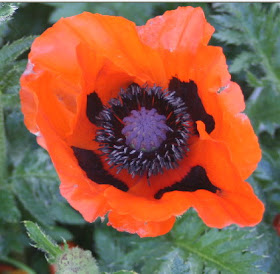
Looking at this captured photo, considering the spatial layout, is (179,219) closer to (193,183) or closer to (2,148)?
(193,183)

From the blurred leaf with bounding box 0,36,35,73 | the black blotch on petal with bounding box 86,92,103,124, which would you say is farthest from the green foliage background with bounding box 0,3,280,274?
the black blotch on petal with bounding box 86,92,103,124

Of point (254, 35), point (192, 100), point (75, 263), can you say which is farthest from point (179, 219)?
point (254, 35)

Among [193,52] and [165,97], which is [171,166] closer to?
[165,97]

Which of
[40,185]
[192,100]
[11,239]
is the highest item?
[192,100]

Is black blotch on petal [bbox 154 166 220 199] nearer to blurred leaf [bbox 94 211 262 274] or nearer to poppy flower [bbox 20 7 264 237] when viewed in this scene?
poppy flower [bbox 20 7 264 237]

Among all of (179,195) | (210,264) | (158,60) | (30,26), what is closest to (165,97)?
(158,60)

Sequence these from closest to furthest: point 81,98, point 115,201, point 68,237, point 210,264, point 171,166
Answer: point 115,201, point 81,98, point 171,166, point 210,264, point 68,237

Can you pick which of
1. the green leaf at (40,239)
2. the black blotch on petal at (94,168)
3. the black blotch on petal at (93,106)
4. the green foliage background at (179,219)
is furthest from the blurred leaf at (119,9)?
the green leaf at (40,239)
